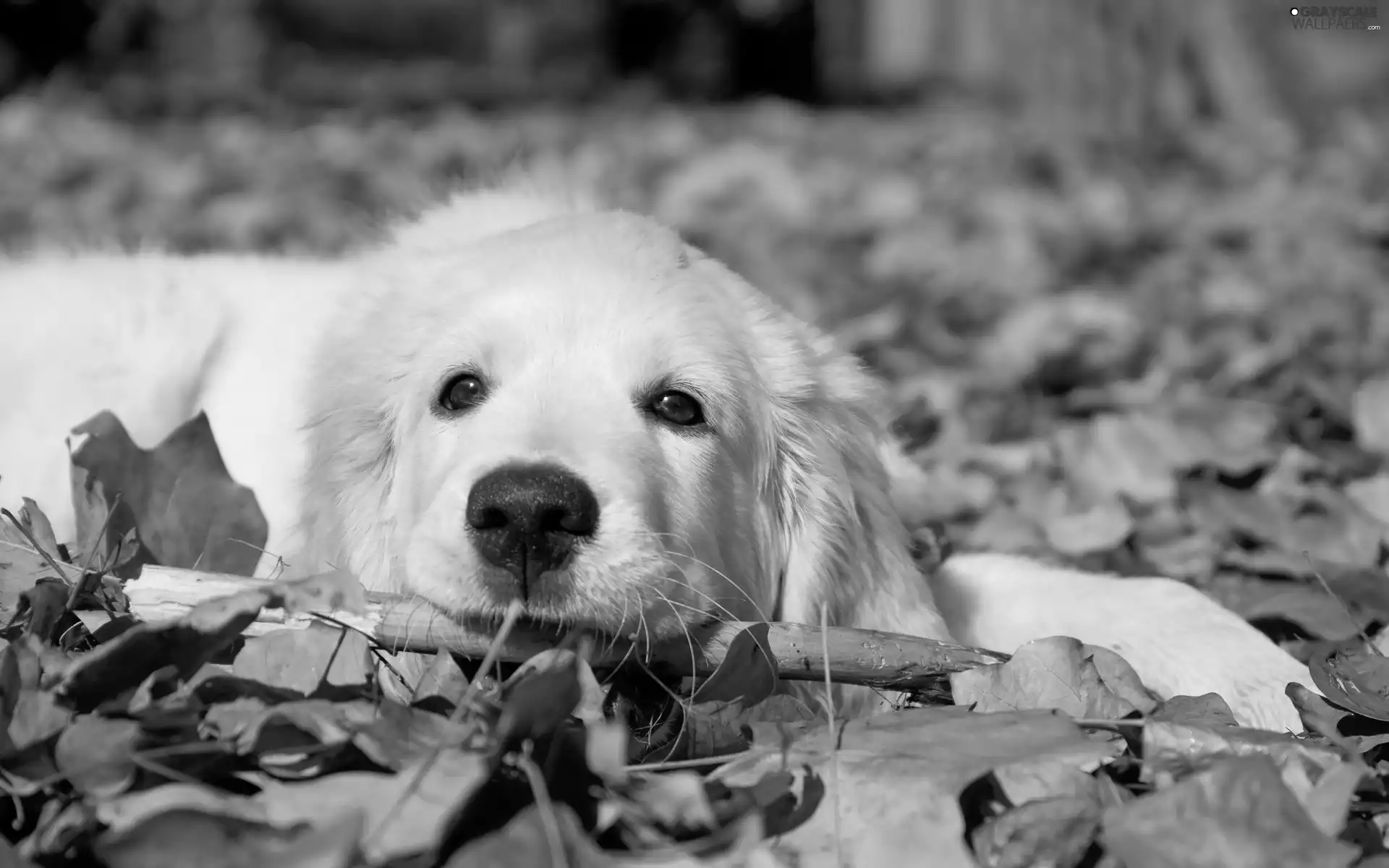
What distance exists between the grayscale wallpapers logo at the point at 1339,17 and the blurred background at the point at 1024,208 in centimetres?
3

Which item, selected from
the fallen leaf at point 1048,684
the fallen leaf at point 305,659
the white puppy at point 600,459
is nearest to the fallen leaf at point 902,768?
the fallen leaf at point 1048,684

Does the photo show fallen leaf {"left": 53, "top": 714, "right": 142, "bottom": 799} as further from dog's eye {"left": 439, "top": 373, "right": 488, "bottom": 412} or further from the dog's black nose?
dog's eye {"left": 439, "top": 373, "right": 488, "bottom": 412}

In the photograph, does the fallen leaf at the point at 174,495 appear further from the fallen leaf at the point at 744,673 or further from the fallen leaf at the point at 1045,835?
the fallen leaf at the point at 1045,835

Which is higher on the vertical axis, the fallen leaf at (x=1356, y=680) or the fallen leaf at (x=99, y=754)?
the fallen leaf at (x=99, y=754)

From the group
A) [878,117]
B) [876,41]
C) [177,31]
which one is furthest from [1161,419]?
[876,41]

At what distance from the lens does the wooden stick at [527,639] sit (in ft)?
6.52

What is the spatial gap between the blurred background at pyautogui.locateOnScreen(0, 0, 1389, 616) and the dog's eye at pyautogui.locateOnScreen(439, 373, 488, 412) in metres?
1.50

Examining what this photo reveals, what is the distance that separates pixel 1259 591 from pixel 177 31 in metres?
17.7

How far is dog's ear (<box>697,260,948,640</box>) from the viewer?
262 centimetres

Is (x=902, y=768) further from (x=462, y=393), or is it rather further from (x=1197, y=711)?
(x=462, y=393)

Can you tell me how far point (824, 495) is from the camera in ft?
8.98

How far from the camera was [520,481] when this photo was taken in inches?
80.5

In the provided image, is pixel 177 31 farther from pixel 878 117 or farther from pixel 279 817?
pixel 279 817

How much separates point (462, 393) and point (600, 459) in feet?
1.71
